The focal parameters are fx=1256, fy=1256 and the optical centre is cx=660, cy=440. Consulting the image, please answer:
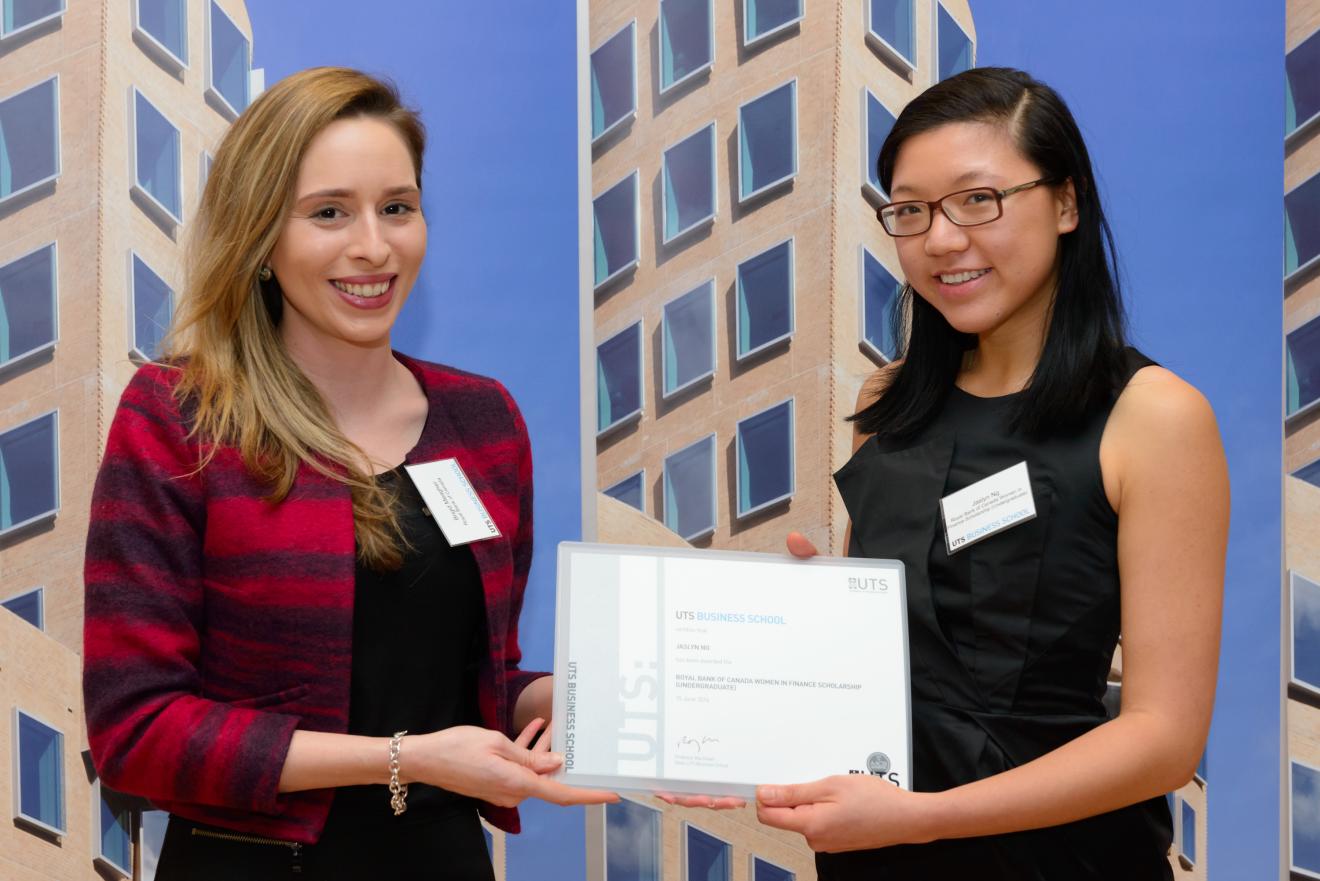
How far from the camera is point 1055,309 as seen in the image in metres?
1.72

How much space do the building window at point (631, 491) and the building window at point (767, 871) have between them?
934mm

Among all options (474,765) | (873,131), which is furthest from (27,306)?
(873,131)

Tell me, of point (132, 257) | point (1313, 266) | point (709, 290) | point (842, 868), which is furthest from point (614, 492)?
point (1313, 266)

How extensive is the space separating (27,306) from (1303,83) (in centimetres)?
311

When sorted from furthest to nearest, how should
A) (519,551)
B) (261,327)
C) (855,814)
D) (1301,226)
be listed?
(1301,226), (519,551), (261,327), (855,814)

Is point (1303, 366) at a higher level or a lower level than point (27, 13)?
lower

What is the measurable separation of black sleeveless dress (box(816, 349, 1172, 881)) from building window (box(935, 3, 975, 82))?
168 centimetres

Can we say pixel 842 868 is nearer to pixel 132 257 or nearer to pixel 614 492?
pixel 614 492

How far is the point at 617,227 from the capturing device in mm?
3184

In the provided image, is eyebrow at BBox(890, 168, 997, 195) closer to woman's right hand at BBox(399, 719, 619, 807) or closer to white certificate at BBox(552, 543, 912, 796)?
white certificate at BBox(552, 543, 912, 796)

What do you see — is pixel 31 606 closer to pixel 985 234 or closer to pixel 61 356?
pixel 61 356

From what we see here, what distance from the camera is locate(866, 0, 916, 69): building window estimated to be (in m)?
3.15

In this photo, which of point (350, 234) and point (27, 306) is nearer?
point (350, 234)

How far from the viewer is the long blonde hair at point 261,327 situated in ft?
5.60
